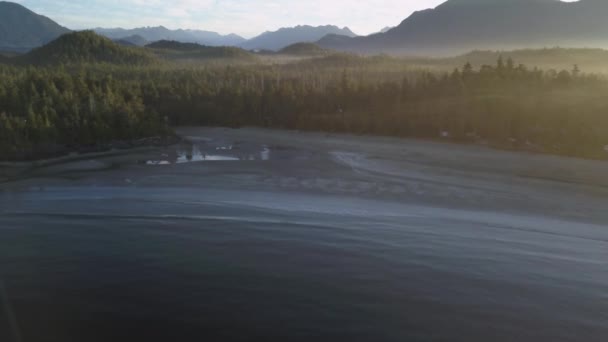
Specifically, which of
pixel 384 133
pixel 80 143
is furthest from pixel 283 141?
pixel 80 143

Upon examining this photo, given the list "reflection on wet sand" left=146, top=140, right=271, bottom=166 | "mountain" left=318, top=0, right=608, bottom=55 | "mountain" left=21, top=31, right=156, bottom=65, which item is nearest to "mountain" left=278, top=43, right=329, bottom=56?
"mountain" left=318, top=0, right=608, bottom=55

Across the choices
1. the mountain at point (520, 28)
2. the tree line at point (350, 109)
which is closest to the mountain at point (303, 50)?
the mountain at point (520, 28)

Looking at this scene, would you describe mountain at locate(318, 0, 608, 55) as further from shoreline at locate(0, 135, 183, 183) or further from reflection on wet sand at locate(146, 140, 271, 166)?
shoreline at locate(0, 135, 183, 183)

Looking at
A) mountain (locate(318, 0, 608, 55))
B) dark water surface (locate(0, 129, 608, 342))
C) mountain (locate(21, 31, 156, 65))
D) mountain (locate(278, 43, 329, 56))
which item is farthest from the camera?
mountain (locate(278, 43, 329, 56))

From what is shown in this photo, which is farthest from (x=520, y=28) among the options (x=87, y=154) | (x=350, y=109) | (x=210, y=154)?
(x=87, y=154)

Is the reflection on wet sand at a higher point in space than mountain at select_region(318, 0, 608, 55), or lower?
lower

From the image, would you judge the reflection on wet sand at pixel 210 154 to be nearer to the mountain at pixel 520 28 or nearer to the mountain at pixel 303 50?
the mountain at pixel 303 50

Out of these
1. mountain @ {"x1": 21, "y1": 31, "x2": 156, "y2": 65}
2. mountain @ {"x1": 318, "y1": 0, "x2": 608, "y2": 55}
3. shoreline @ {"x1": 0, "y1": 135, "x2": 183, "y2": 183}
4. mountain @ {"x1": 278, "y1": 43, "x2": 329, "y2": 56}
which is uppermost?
mountain @ {"x1": 318, "y1": 0, "x2": 608, "y2": 55}

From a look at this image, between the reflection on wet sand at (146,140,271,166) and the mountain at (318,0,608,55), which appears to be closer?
the reflection on wet sand at (146,140,271,166)
